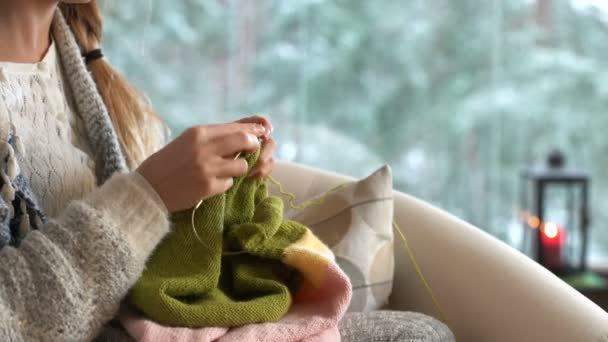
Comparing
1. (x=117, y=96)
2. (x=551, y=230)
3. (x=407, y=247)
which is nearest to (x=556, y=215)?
(x=551, y=230)

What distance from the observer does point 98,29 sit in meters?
1.26

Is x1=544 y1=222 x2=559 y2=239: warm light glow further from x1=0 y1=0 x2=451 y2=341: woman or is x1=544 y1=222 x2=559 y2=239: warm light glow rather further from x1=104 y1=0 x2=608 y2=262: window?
x1=0 y1=0 x2=451 y2=341: woman

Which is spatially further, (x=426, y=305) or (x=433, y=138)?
(x=433, y=138)

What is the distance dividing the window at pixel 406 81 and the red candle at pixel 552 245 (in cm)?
37

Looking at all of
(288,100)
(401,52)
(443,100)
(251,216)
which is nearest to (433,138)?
(443,100)

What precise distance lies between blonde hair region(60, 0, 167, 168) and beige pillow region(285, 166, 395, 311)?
10.2 inches

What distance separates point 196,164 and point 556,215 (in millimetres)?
2491

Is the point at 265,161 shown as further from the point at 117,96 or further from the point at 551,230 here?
the point at 551,230

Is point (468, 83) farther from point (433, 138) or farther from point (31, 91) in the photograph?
point (31, 91)

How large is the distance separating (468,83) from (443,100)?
112 mm

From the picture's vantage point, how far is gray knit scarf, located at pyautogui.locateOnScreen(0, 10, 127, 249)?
94cm

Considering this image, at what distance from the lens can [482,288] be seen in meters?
1.15

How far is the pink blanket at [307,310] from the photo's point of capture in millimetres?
890

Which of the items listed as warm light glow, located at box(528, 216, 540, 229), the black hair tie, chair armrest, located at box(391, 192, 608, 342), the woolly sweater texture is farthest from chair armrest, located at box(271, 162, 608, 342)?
warm light glow, located at box(528, 216, 540, 229)
